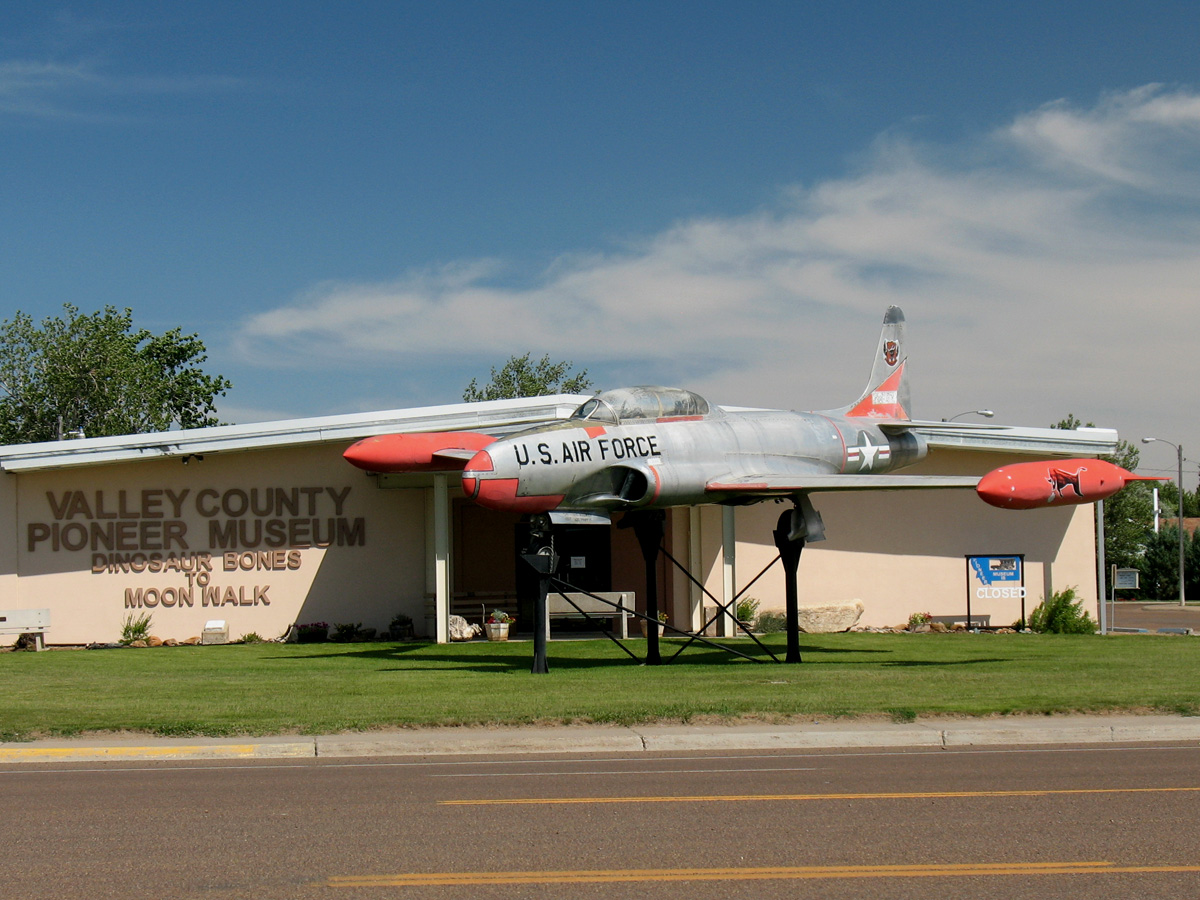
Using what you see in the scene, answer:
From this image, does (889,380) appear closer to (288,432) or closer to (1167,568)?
(288,432)

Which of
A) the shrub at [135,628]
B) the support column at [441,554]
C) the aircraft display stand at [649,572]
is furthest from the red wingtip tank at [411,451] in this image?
the shrub at [135,628]

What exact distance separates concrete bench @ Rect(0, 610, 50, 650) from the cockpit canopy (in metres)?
12.8

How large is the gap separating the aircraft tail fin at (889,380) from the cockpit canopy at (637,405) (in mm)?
5782

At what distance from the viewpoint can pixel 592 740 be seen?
12.0 metres

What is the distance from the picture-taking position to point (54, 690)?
1586 cm

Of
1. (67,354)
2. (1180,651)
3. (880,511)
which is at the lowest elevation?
(1180,651)

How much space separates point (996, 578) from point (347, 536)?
14441mm

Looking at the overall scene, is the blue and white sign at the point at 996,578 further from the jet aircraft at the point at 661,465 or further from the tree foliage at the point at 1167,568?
the tree foliage at the point at 1167,568

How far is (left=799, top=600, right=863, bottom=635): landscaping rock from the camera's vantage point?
27.0m

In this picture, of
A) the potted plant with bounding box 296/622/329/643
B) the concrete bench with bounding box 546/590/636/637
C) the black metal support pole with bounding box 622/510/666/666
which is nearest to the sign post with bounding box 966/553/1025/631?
the concrete bench with bounding box 546/590/636/637

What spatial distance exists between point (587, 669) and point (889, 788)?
385 inches

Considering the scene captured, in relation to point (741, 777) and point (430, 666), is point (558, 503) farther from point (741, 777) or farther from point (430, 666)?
point (741, 777)

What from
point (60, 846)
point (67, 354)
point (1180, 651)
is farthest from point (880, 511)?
point (67, 354)

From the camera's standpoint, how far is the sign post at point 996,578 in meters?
28.3
